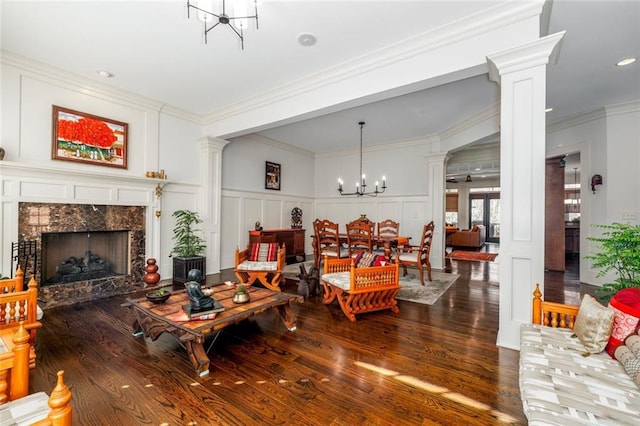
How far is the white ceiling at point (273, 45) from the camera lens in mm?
2537

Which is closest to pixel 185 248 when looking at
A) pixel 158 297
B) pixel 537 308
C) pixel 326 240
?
pixel 158 297

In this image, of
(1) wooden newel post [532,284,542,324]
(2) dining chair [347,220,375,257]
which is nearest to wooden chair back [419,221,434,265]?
(2) dining chair [347,220,375,257]

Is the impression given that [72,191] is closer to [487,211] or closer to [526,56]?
[526,56]

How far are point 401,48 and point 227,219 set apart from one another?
4.61m

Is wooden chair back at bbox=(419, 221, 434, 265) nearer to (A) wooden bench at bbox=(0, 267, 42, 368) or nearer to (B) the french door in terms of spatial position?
(A) wooden bench at bbox=(0, 267, 42, 368)

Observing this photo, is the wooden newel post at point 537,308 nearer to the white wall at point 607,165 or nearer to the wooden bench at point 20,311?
the white wall at point 607,165

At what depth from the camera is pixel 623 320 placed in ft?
5.39

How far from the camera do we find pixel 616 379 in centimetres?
140

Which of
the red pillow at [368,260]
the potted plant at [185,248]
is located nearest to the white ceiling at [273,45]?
the potted plant at [185,248]

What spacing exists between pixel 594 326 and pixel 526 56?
85.5 inches

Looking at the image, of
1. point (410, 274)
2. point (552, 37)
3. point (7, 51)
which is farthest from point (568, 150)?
point (7, 51)

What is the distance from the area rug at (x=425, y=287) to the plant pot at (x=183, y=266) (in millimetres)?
3324

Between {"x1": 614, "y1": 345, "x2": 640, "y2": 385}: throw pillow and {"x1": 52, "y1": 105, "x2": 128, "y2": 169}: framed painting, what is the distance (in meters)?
5.69

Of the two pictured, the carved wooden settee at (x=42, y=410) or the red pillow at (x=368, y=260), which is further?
the red pillow at (x=368, y=260)
